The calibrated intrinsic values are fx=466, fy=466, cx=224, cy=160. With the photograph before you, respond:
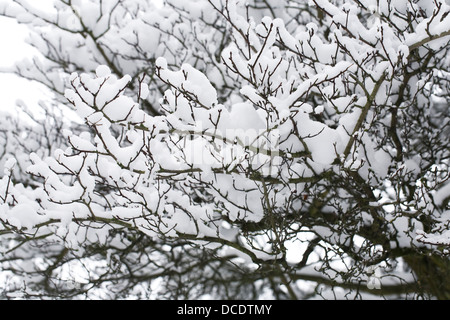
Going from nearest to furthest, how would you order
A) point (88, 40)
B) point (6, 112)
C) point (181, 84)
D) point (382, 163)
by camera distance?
point (181, 84) → point (382, 163) → point (88, 40) → point (6, 112)

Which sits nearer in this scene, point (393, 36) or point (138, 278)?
point (393, 36)

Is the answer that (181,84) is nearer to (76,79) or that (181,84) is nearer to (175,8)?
(76,79)

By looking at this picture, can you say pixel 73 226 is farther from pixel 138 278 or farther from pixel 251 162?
pixel 138 278

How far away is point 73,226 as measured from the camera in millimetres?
3768

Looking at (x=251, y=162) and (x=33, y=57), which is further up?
(x=33, y=57)

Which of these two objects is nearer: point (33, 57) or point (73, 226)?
point (73, 226)

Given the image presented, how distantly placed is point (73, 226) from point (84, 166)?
43.1 inches

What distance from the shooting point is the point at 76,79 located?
2465 mm
